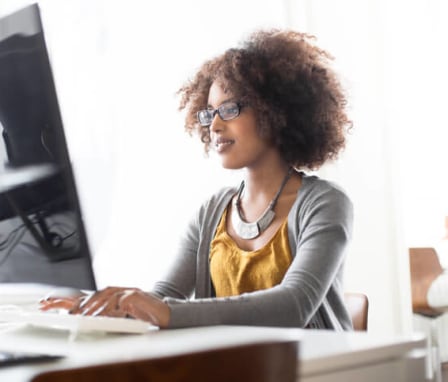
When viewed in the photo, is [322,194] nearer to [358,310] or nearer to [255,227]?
[255,227]

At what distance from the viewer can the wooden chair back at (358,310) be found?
1.83m

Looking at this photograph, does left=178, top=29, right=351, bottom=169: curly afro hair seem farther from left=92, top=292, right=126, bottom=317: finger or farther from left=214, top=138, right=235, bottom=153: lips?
left=92, top=292, right=126, bottom=317: finger

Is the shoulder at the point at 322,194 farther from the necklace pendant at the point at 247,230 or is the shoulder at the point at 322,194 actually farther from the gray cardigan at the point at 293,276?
the necklace pendant at the point at 247,230

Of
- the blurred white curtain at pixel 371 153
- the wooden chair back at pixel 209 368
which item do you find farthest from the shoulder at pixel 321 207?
the blurred white curtain at pixel 371 153

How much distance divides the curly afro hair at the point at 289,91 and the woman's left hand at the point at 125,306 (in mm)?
753

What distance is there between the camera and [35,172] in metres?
1.30

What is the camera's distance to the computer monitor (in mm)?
1259

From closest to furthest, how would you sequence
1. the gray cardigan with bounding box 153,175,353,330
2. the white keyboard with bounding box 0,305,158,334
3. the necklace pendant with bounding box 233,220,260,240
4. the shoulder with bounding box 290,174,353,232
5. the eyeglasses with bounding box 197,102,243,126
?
the white keyboard with bounding box 0,305,158,334, the gray cardigan with bounding box 153,175,353,330, the shoulder with bounding box 290,174,353,232, the necklace pendant with bounding box 233,220,260,240, the eyeglasses with bounding box 197,102,243,126

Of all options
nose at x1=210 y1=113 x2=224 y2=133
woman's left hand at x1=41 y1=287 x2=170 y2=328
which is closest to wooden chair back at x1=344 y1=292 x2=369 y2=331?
nose at x1=210 y1=113 x2=224 y2=133

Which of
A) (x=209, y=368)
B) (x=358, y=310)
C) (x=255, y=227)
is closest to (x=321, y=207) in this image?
(x=255, y=227)

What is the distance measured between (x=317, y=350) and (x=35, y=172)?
0.61 meters

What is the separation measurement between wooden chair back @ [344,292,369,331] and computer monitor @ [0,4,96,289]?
710mm

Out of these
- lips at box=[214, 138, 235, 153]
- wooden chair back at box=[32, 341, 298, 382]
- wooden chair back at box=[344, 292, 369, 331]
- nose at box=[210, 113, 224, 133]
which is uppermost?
nose at box=[210, 113, 224, 133]

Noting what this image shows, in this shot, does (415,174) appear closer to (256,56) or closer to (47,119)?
(256,56)
